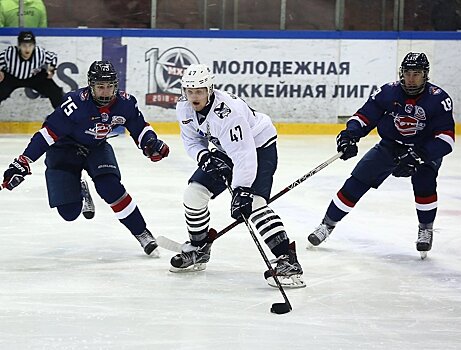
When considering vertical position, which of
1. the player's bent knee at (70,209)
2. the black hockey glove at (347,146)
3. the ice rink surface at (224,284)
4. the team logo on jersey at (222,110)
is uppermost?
the team logo on jersey at (222,110)

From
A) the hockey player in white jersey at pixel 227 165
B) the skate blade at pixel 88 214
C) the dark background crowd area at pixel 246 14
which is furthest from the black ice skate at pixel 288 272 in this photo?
the dark background crowd area at pixel 246 14

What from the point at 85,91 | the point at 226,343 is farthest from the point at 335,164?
the point at 226,343

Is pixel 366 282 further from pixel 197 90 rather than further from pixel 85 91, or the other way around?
pixel 85 91

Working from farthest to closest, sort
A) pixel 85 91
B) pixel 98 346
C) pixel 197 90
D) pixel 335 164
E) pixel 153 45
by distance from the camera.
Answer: pixel 153 45 < pixel 335 164 < pixel 85 91 < pixel 197 90 < pixel 98 346

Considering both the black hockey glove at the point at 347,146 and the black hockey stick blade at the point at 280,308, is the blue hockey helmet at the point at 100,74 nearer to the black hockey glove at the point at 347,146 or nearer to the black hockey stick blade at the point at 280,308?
the black hockey glove at the point at 347,146

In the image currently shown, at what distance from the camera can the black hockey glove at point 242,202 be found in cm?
371

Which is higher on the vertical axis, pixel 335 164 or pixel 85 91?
pixel 85 91

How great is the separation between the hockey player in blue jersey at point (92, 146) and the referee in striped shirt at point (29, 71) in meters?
4.43

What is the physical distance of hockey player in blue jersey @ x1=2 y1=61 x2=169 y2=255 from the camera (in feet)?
13.7

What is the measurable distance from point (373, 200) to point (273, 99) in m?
3.41

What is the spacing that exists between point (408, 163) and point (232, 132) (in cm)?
93

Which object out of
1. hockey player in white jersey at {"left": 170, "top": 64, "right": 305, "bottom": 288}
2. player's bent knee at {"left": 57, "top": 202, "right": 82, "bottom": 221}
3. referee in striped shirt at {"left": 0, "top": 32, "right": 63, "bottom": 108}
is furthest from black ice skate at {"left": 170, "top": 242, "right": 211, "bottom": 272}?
referee in striped shirt at {"left": 0, "top": 32, "right": 63, "bottom": 108}

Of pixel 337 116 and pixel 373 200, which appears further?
pixel 337 116

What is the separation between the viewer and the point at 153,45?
919 cm
